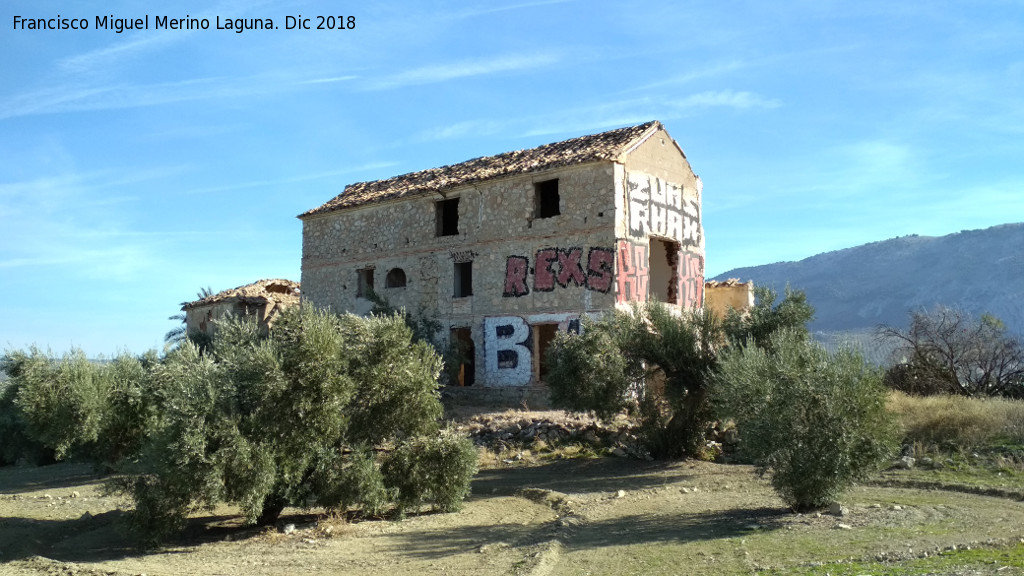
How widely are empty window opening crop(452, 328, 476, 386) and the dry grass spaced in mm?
14062

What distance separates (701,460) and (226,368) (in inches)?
476

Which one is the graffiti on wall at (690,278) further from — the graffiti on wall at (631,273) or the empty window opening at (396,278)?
the empty window opening at (396,278)

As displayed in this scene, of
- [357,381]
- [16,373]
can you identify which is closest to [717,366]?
[357,381]

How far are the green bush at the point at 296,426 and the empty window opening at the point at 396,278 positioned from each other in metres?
15.9

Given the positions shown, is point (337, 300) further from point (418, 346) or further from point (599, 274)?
point (418, 346)

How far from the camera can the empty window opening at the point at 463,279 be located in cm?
2944

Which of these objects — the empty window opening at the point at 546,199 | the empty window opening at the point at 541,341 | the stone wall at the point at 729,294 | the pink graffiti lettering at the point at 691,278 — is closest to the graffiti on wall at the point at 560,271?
the empty window opening at the point at 541,341

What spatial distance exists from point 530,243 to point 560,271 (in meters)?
1.66

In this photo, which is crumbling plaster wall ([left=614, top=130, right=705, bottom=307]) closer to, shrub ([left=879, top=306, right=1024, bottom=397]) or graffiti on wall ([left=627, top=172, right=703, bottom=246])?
graffiti on wall ([left=627, top=172, right=703, bottom=246])

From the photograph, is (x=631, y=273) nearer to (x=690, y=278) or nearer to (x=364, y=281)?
(x=690, y=278)

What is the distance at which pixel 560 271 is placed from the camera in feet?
86.1

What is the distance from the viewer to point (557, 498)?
15.9 metres

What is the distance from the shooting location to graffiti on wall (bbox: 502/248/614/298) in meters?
25.2

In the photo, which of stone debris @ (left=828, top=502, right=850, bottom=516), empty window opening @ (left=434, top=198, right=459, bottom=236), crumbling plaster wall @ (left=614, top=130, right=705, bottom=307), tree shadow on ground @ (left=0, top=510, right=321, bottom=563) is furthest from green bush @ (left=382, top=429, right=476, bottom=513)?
empty window opening @ (left=434, top=198, right=459, bottom=236)
